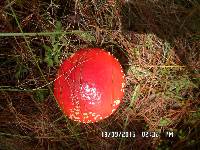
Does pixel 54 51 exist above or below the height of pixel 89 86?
above

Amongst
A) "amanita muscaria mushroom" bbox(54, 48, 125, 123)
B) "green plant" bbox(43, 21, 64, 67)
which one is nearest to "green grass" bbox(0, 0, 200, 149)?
"green plant" bbox(43, 21, 64, 67)

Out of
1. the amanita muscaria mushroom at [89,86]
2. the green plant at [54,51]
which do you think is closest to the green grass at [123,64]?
the green plant at [54,51]

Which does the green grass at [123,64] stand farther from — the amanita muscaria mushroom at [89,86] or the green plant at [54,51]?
the amanita muscaria mushroom at [89,86]

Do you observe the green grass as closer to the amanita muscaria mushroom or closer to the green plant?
the green plant

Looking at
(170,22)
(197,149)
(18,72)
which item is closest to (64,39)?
(18,72)

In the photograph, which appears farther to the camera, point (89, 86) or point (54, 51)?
point (54, 51)
